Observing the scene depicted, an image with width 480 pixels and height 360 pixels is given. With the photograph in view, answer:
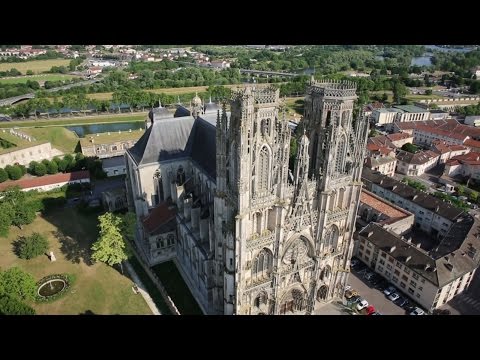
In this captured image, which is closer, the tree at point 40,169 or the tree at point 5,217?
the tree at point 5,217

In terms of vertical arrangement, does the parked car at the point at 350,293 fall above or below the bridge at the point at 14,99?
below

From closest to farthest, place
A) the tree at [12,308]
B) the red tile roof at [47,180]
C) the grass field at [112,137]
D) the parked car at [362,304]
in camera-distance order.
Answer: the tree at [12,308] → the parked car at [362,304] → the red tile roof at [47,180] → the grass field at [112,137]

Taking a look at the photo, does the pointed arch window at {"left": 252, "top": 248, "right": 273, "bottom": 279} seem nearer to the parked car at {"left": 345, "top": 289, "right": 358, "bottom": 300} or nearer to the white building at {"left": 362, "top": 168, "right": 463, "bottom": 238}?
the parked car at {"left": 345, "top": 289, "right": 358, "bottom": 300}

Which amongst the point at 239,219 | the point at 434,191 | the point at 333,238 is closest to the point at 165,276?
the point at 239,219

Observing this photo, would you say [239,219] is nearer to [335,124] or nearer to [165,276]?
[335,124]

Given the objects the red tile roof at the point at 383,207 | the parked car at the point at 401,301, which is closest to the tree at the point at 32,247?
the parked car at the point at 401,301

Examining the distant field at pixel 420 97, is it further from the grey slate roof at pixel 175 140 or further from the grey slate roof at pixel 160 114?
the grey slate roof at pixel 160 114
